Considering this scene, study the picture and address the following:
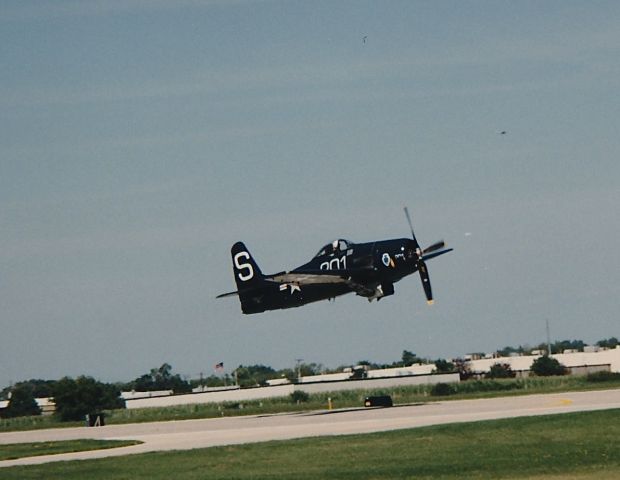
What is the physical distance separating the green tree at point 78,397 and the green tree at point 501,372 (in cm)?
5942

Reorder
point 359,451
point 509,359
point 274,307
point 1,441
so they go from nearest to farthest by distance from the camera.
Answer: point 359,451
point 1,441
point 274,307
point 509,359

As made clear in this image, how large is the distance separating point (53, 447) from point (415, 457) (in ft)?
85.3

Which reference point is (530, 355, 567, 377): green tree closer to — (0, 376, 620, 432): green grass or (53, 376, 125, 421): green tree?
(0, 376, 620, 432): green grass

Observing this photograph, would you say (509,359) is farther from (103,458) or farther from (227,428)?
(103,458)

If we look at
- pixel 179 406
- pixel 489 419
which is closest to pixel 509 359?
pixel 179 406

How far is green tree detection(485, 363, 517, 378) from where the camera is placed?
5866 inches

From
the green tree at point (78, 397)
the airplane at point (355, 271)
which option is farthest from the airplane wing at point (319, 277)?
the green tree at point (78, 397)

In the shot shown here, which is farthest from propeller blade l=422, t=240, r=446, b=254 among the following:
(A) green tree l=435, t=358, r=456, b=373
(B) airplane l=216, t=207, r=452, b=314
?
(A) green tree l=435, t=358, r=456, b=373

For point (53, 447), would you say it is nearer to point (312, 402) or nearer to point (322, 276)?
point (322, 276)

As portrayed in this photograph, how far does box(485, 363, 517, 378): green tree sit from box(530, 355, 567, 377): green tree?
384cm

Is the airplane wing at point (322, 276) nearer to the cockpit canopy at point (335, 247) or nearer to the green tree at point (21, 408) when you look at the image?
the cockpit canopy at point (335, 247)

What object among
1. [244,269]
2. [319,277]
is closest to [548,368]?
[244,269]

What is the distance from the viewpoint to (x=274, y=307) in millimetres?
77625

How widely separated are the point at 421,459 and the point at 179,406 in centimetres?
8923
